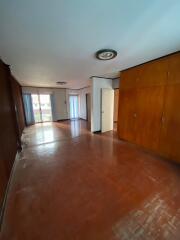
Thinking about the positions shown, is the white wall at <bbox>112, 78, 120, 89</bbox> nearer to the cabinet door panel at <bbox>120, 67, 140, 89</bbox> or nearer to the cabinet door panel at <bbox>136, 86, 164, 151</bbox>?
the cabinet door panel at <bbox>120, 67, 140, 89</bbox>

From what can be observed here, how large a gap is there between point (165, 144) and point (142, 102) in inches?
50.6

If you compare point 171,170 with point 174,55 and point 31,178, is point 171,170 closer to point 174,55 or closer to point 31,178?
point 174,55

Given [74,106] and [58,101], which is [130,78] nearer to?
[58,101]

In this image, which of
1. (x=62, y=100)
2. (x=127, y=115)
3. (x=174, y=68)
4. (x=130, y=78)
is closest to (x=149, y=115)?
(x=127, y=115)

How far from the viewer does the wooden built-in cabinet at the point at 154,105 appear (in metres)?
2.50

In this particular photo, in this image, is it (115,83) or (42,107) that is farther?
(42,107)

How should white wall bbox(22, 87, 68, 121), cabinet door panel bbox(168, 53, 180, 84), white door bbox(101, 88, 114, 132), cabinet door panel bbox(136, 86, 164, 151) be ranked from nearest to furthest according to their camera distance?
cabinet door panel bbox(168, 53, 180, 84) < cabinet door panel bbox(136, 86, 164, 151) < white door bbox(101, 88, 114, 132) < white wall bbox(22, 87, 68, 121)

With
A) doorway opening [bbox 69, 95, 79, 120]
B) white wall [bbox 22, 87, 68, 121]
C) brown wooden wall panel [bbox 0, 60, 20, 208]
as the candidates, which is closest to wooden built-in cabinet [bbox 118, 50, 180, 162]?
brown wooden wall panel [bbox 0, 60, 20, 208]

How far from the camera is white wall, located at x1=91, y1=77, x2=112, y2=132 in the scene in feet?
14.8

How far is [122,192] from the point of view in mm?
1776

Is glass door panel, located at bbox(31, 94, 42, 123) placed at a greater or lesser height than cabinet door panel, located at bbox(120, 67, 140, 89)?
lesser

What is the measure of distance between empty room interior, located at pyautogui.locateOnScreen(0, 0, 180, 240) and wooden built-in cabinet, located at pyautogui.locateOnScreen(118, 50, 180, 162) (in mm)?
23

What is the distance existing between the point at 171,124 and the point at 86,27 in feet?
8.84

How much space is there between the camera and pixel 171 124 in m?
2.59
